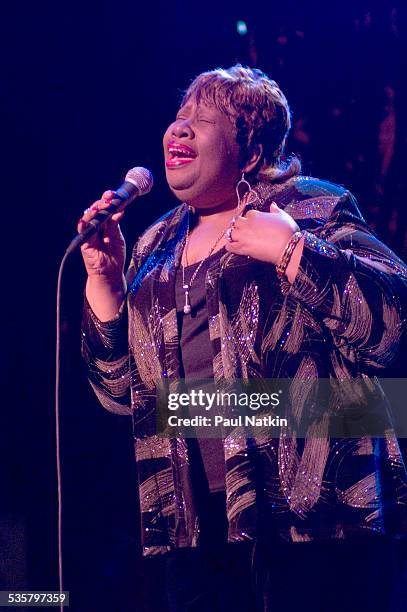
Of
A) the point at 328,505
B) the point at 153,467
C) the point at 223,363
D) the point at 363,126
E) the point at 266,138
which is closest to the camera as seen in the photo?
the point at 328,505

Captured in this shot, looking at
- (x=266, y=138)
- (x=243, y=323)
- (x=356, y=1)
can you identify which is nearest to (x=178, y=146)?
(x=266, y=138)

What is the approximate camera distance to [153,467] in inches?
57.6

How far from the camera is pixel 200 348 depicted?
1.44 m

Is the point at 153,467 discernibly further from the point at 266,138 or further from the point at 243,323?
the point at 266,138

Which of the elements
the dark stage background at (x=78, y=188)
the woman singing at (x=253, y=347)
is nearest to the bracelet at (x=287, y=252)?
the woman singing at (x=253, y=347)

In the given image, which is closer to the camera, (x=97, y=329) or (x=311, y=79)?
(x=97, y=329)

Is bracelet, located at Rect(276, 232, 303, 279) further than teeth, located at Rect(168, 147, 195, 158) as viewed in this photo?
No

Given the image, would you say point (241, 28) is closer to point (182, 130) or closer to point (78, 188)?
point (78, 188)

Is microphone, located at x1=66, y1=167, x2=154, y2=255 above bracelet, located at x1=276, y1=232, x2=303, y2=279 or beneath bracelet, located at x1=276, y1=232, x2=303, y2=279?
above

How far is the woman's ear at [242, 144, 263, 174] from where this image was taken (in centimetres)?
154

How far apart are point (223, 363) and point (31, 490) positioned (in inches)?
43.6
